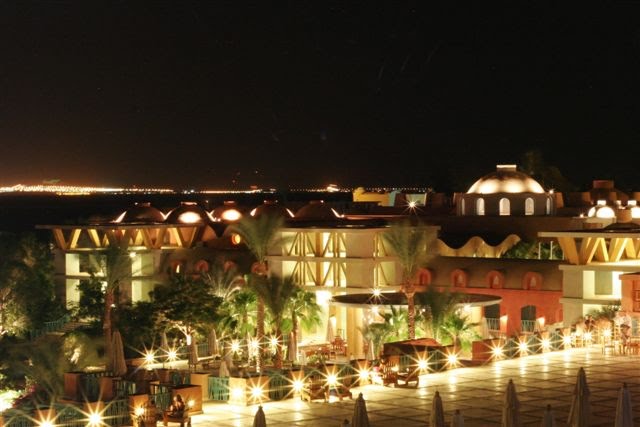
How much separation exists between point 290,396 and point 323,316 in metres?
18.2

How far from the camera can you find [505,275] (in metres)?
41.0

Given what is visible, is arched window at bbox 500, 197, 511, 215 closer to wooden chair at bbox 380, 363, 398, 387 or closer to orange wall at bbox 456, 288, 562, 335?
orange wall at bbox 456, 288, 562, 335

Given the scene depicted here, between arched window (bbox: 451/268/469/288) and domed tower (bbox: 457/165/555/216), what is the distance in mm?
11078

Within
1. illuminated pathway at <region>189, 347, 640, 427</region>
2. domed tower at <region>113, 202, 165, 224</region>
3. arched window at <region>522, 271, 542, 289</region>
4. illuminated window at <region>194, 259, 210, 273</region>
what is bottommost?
illuminated pathway at <region>189, 347, 640, 427</region>

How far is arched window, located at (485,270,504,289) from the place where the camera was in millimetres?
41031

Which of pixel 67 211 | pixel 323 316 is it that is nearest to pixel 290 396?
pixel 323 316

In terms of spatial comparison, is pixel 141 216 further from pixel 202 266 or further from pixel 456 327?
pixel 456 327

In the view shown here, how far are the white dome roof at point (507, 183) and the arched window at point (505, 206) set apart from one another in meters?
0.62

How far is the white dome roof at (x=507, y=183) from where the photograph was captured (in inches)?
2098

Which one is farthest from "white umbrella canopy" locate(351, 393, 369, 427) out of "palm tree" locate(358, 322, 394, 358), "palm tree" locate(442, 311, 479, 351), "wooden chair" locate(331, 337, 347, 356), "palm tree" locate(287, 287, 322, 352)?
"palm tree" locate(287, 287, 322, 352)

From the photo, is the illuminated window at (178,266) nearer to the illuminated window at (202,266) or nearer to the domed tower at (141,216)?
the illuminated window at (202,266)

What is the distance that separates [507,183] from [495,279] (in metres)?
13.1

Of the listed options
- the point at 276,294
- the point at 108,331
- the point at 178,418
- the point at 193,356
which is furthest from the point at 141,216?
the point at 178,418

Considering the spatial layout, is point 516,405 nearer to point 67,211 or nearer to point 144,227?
point 144,227
